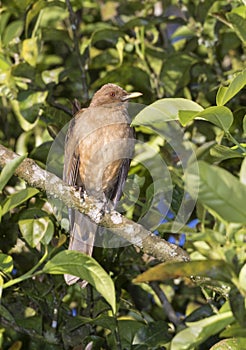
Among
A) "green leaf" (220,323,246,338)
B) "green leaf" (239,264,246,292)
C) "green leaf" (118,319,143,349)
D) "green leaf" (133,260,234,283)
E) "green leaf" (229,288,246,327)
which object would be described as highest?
"green leaf" (133,260,234,283)

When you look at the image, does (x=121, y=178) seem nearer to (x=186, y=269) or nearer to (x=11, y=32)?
(x=11, y=32)

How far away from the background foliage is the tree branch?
13cm

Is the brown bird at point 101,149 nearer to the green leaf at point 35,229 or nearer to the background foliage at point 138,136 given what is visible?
the background foliage at point 138,136

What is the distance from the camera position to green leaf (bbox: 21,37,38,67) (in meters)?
3.74

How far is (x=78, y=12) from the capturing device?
469 centimetres

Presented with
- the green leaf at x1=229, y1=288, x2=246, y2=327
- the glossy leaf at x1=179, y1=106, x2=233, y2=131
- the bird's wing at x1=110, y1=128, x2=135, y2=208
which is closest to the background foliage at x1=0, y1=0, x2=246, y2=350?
the glossy leaf at x1=179, y1=106, x2=233, y2=131

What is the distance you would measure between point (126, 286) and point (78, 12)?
196 cm

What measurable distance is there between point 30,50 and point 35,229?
118cm

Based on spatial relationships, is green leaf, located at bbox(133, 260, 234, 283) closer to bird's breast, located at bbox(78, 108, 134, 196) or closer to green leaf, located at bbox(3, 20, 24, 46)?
bird's breast, located at bbox(78, 108, 134, 196)

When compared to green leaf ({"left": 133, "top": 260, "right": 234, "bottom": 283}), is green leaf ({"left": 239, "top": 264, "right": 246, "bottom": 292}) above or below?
below

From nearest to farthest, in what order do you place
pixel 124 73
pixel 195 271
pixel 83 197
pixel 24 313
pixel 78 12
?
pixel 195 271 → pixel 83 197 → pixel 24 313 → pixel 124 73 → pixel 78 12

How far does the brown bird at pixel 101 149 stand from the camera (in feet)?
12.8

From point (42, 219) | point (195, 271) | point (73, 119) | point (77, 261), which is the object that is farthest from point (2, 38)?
point (195, 271)

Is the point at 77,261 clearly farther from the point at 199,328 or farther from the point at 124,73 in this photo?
the point at 124,73
